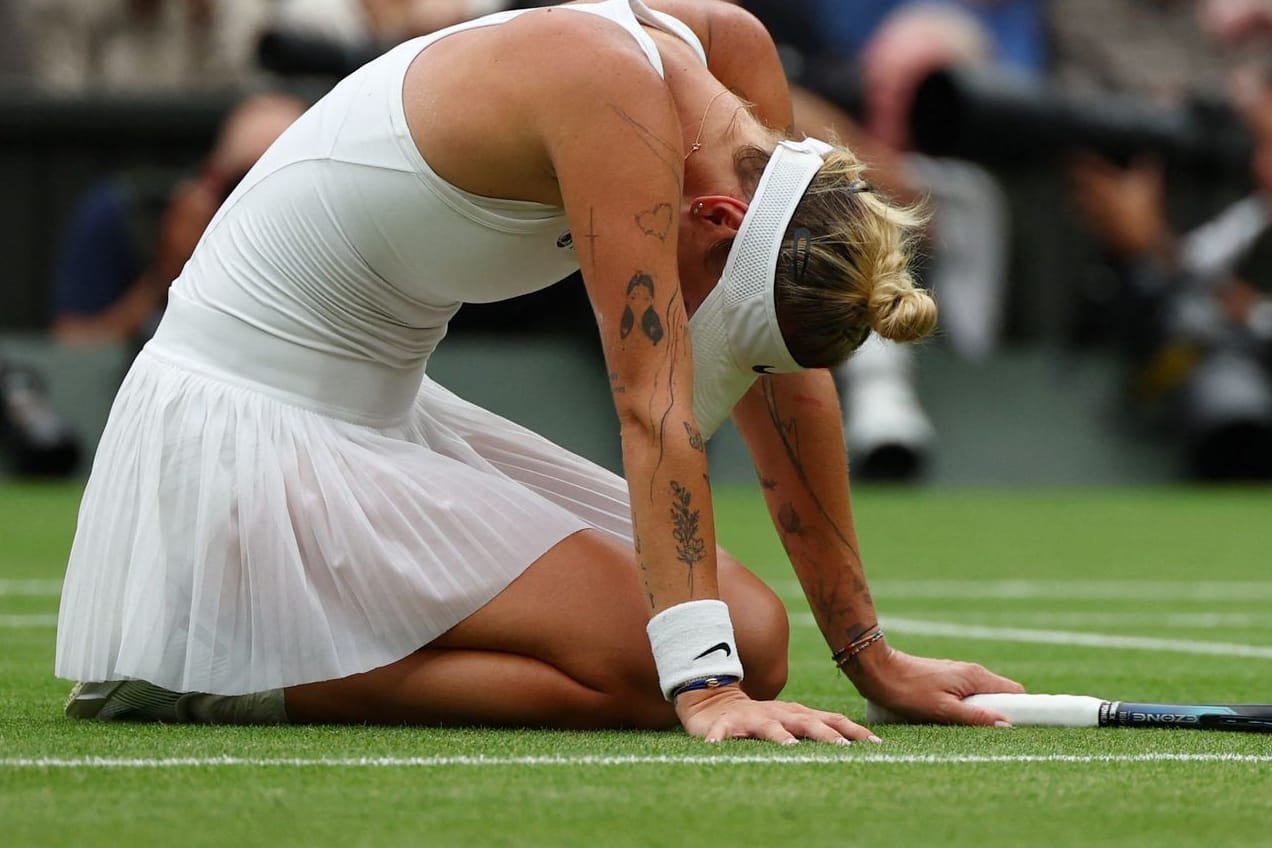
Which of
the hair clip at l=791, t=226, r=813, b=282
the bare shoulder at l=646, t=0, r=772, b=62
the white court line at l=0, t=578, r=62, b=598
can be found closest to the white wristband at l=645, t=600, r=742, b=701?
the hair clip at l=791, t=226, r=813, b=282

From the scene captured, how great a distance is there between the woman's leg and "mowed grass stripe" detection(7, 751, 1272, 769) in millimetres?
393

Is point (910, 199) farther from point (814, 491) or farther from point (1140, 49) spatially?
point (814, 491)

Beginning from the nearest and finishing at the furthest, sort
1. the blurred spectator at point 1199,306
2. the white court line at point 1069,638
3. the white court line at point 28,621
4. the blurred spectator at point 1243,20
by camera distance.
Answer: the white court line at point 1069,638
the white court line at point 28,621
the blurred spectator at point 1199,306
the blurred spectator at point 1243,20

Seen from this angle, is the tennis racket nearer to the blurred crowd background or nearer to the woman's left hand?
the woman's left hand

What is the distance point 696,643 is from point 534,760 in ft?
1.02

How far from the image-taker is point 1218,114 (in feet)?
36.5

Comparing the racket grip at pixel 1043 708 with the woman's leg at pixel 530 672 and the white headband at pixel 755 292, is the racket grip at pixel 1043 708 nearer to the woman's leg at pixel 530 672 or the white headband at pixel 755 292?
the woman's leg at pixel 530 672

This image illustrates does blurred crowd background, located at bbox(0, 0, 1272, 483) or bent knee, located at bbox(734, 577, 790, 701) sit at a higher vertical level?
blurred crowd background, located at bbox(0, 0, 1272, 483)

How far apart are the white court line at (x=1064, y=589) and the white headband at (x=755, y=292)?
2.62 metres

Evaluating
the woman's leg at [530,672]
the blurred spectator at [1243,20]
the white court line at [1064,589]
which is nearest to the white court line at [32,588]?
the white court line at [1064,589]

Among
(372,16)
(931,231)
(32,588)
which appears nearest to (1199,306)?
(931,231)

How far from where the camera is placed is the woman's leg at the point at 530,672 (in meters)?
3.36

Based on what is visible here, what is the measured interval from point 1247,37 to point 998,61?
181 centimetres

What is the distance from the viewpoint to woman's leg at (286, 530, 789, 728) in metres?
3.36
